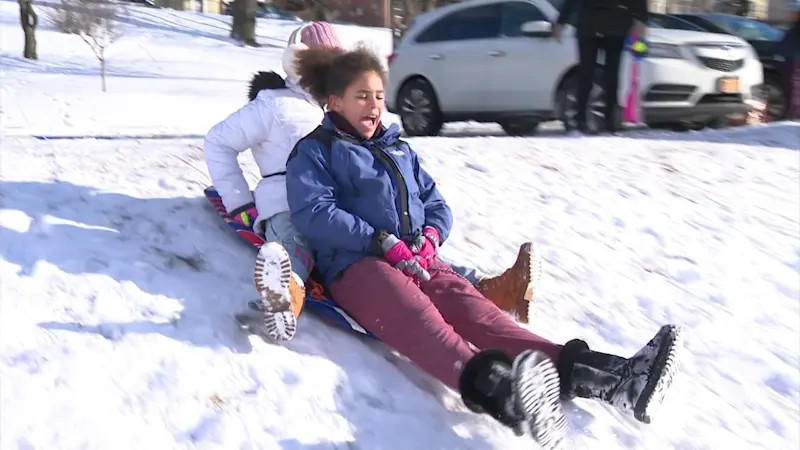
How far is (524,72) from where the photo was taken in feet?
32.3

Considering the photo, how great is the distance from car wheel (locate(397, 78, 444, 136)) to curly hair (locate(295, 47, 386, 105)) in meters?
6.70

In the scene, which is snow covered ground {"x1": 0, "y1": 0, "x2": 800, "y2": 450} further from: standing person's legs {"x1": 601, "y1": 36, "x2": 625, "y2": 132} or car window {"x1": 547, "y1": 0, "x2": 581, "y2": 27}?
car window {"x1": 547, "y1": 0, "x2": 581, "y2": 27}

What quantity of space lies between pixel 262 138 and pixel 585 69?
4.98m

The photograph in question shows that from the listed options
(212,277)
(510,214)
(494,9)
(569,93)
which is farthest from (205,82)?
(212,277)

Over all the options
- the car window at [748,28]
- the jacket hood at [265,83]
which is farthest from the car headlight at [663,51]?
the jacket hood at [265,83]

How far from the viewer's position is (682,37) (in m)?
9.51

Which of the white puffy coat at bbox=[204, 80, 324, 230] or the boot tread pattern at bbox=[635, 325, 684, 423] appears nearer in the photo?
the boot tread pattern at bbox=[635, 325, 684, 423]

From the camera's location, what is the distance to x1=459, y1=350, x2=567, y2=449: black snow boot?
119 inches

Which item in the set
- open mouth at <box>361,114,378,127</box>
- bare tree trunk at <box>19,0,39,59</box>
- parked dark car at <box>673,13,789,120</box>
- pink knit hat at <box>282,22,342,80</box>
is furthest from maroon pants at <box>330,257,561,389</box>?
bare tree trunk at <box>19,0,39,59</box>

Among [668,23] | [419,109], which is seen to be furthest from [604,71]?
[419,109]

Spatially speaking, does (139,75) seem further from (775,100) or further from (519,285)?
(519,285)

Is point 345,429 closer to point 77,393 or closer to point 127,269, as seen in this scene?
point 77,393

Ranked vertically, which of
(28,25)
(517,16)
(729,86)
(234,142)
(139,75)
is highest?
(517,16)

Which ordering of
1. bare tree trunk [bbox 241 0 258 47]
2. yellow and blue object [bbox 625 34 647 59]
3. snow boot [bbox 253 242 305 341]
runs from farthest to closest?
bare tree trunk [bbox 241 0 258 47], yellow and blue object [bbox 625 34 647 59], snow boot [bbox 253 242 305 341]
